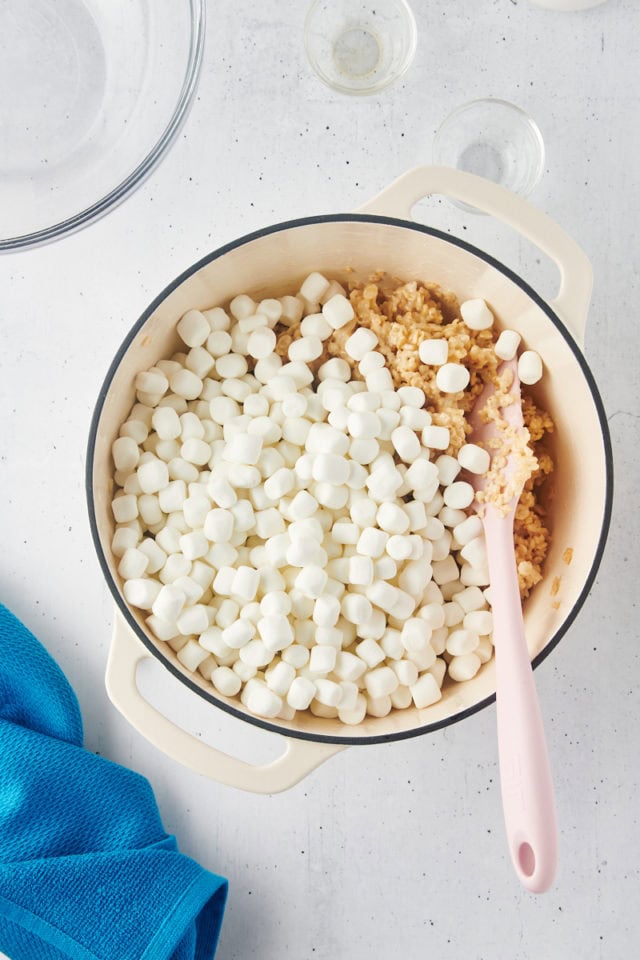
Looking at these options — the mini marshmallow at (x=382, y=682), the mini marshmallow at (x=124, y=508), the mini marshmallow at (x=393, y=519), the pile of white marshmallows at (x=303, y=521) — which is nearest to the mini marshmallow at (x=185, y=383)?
the pile of white marshmallows at (x=303, y=521)

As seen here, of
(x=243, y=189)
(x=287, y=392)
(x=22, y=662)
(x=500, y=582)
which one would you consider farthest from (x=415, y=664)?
(x=243, y=189)

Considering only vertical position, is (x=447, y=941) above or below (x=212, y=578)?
below

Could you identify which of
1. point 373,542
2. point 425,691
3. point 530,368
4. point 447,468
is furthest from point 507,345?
point 425,691

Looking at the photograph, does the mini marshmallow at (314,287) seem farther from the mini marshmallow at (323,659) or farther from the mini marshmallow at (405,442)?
the mini marshmallow at (323,659)

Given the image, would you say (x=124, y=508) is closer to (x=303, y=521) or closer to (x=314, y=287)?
(x=303, y=521)

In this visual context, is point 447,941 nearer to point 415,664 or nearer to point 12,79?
point 415,664

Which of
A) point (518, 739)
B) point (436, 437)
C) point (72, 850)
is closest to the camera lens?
point (518, 739)
